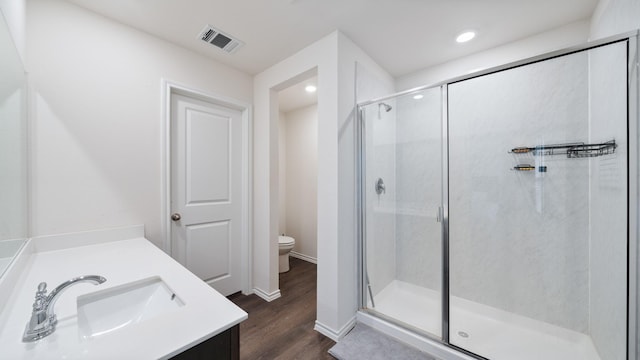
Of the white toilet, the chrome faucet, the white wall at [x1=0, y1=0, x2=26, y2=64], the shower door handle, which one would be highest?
the white wall at [x1=0, y1=0, x2=26, y2=64]

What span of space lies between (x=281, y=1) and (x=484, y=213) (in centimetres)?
234

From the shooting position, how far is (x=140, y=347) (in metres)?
0.64

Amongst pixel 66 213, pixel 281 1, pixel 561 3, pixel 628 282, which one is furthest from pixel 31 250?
pixel 561 3

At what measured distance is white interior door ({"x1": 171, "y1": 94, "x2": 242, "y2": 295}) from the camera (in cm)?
207

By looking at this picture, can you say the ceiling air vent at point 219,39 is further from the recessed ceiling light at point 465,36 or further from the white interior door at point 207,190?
the recessed ceiling light at point 465,36

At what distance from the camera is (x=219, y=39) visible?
75.4 inches

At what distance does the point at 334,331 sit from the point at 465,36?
102 inches

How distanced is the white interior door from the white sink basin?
109 cm

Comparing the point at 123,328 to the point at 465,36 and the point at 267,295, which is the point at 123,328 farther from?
the point at 465,36

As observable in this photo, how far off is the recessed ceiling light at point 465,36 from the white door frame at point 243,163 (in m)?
2.05

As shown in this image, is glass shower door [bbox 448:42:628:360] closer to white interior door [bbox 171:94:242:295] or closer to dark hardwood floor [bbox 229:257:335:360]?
dark hardwood floor [bbox 229:257:335:360]


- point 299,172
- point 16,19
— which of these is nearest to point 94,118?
point 16,19

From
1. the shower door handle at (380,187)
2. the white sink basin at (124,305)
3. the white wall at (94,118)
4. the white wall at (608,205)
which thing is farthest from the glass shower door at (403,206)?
the white wall at (94,118)

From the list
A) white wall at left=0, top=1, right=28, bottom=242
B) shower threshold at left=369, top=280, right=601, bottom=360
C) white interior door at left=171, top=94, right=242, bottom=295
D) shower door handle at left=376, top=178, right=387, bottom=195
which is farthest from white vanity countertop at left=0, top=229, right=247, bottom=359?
shower door handle at left=376, top=178, right=387, bottom=195
